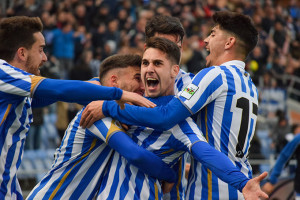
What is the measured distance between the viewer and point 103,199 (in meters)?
4.21

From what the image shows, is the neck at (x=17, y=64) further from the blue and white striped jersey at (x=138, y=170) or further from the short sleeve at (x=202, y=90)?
the short sleeve at (x=202, y=90)

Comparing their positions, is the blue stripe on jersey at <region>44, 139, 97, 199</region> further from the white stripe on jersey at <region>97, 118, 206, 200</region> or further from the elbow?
the elbow

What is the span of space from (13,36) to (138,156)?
4.77 feet

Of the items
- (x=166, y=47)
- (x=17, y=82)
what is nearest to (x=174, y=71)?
(x=166, y=47)

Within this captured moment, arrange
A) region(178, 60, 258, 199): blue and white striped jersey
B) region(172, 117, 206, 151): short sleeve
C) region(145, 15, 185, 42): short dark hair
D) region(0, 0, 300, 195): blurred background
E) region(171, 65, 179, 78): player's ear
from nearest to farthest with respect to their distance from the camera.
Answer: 1. region(172, 117, 206, 151): short sleeve
2. region(178, 60, 258, 199): blue and white striped jersey
3. region(171, 65, 179, 78): player's ear
4. region(145, 15, 185, 42): short dark hair
5. region(0, 0, 300, 195): blurred background

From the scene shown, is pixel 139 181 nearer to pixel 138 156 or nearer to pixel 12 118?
pixel 138 156

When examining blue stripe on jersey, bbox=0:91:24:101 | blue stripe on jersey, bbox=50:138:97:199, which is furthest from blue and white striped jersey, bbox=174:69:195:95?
blue stripe on jersey, bbox=0:91:24:101

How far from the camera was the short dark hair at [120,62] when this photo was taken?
4637mm

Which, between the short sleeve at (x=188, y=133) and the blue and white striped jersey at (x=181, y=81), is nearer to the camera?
the short sleeve at (x=188, y=133)

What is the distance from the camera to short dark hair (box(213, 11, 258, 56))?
464 centimetres

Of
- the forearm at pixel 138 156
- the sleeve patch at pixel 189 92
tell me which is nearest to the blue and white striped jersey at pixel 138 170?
the forearm at pixel 138 156

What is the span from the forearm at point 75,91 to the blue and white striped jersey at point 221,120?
0.61 m

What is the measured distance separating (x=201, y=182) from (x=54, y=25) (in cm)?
941

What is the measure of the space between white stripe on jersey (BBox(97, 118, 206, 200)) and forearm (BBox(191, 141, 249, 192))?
0.58 ft
